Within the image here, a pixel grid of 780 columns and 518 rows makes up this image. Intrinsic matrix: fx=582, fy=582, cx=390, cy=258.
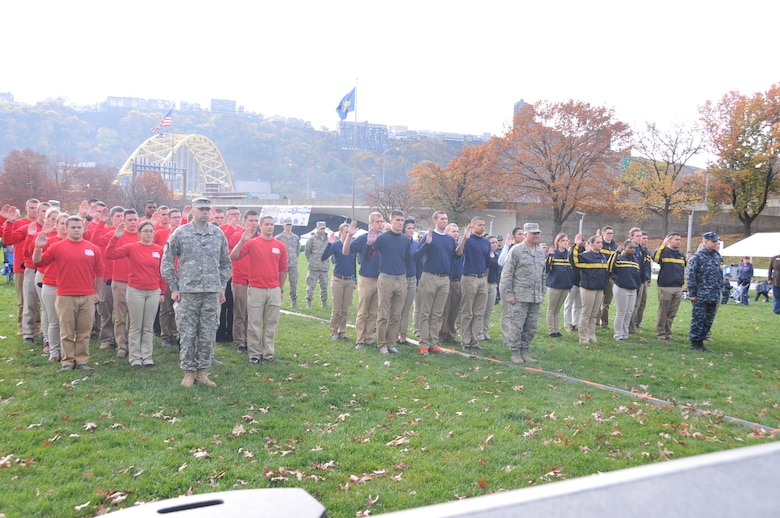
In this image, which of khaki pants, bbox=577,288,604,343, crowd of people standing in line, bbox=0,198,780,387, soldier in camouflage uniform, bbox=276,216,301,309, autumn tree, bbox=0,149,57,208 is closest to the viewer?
crowd of people standing in line, bbox=0,198,780,387

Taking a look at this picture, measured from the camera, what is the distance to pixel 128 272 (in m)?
8.82

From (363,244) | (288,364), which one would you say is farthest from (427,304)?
(288,364)

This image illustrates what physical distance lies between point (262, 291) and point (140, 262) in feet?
5.88

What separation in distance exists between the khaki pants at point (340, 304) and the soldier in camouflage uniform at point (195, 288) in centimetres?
366

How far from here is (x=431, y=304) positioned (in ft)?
34.7

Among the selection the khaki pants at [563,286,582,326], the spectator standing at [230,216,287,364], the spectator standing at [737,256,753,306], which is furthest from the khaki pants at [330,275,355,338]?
the spectator standing at [737,256,753,306]

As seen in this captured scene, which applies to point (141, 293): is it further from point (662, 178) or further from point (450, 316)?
point (662, 178)

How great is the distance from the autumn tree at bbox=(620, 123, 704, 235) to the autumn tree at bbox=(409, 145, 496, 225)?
38.2ft

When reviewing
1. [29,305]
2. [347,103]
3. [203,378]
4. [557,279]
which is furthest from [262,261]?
[347,103]

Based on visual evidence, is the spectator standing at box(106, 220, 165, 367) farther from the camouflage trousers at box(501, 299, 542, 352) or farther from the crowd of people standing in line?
the camouflage trousers at box(501, 299, 542, 352)

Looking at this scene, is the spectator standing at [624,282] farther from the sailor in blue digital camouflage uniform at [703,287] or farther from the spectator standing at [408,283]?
the spectator standing at [408,283]

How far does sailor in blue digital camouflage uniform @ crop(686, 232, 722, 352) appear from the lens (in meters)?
11.0

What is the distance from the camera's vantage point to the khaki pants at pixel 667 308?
12.0 m

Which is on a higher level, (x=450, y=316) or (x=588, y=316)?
(x=588, y=316)
